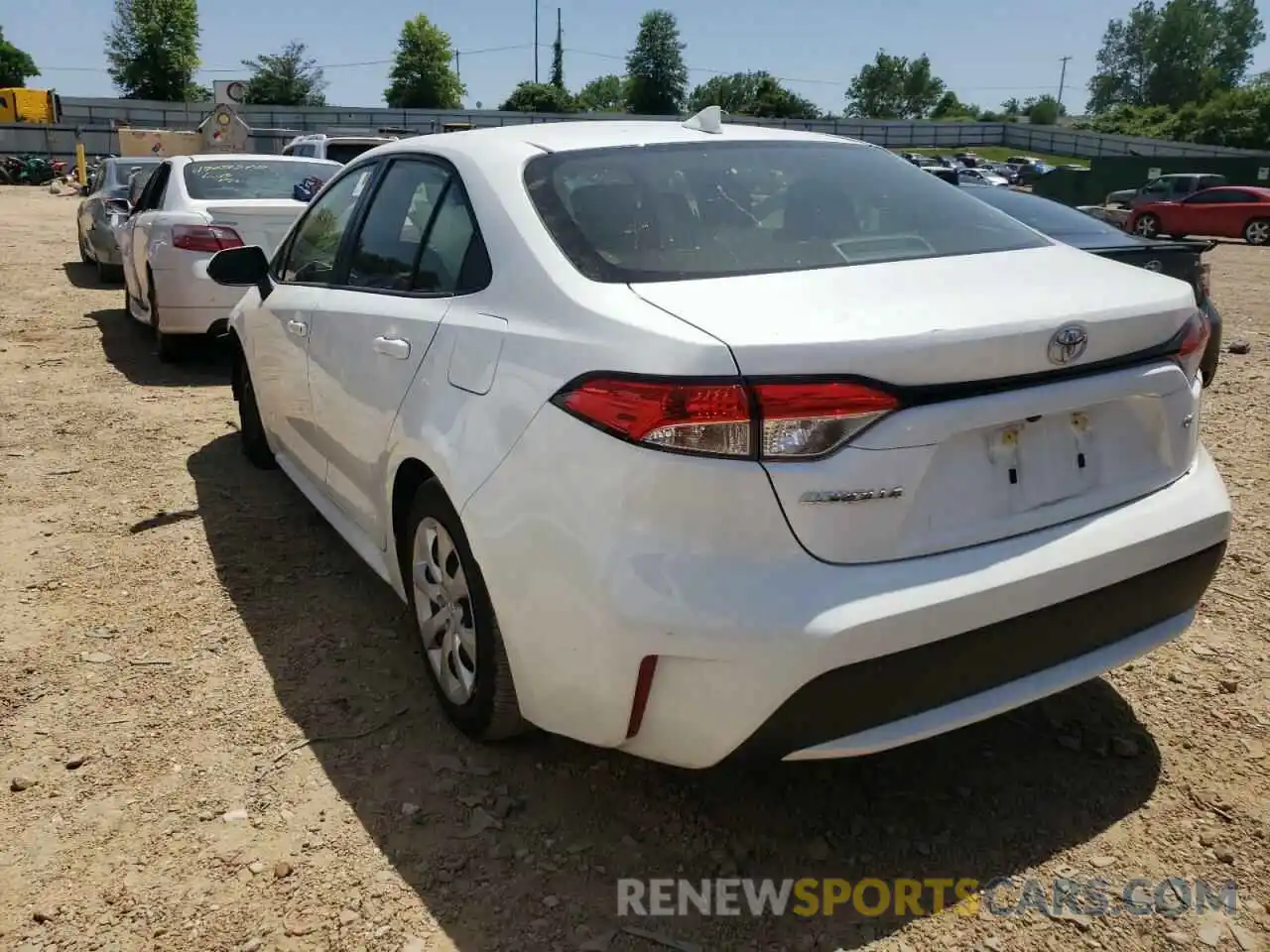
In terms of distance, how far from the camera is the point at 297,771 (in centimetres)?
280

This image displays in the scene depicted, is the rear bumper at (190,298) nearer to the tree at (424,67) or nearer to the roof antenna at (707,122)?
the roof antenna at (707,122)

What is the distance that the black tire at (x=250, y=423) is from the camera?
16.7 ft

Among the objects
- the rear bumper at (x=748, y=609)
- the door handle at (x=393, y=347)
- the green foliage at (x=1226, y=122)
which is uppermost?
the green foliage at (x=1226, y=122)

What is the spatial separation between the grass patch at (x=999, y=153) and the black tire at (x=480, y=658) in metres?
67.1

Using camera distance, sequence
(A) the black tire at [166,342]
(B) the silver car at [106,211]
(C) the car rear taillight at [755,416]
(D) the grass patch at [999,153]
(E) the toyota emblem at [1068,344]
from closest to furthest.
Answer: (C) the car rear taillight at [755,416]
(E) the toyota emblem at [1068,344]
(A) the black tire at [166,342]
(B) the silver car at [106,211]
(D) the grass patch at [999,153]

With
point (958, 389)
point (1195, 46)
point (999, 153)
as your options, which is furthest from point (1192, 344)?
point (1195, 46)

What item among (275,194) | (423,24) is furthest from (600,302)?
(423,24)

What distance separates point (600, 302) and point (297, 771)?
1551mm

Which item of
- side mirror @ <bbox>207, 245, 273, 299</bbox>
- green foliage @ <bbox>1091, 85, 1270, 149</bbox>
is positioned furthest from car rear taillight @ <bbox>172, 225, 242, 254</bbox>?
green foliage @ <bbox>1091, 85, 1270, 149</bbox>

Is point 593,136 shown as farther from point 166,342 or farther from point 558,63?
point 558,63

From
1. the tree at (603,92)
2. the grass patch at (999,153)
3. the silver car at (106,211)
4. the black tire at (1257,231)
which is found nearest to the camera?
the silver car at (106,211)

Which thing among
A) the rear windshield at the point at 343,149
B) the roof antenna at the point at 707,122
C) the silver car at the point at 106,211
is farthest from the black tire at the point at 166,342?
the rear windshield at the point at 343,149

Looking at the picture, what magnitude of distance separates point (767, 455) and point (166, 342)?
6721 mm

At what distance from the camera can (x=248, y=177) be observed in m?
8.12
